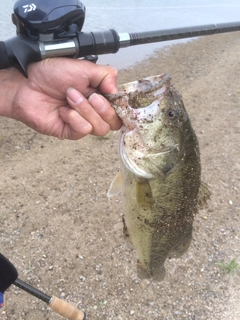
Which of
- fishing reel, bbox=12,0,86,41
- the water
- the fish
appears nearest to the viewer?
fishing reel, bbox=12,0,86,41

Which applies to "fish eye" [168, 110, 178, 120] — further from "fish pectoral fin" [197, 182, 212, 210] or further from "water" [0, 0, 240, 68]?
"water" [0, 0, 240, 68]

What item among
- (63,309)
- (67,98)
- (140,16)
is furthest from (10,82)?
(140,16)

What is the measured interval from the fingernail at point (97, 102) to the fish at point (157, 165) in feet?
0.21

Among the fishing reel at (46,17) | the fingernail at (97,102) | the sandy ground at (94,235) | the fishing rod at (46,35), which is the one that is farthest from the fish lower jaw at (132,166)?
the sandy ground at (94,235)

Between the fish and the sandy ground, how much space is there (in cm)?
135

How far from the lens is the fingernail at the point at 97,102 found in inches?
79.3

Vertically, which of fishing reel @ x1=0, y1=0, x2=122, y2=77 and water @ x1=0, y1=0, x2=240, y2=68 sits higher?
fishing reel @ x1=0, y1=0, x2=122, y2=77

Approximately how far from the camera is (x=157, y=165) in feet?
7.11

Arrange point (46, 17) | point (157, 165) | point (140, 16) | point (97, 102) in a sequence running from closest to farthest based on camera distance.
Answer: point (46, 17) → point (97, 102) → point (157, 165) → point (140, 16)

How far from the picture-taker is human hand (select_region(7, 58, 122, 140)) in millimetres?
2033

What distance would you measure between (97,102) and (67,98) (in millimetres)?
173

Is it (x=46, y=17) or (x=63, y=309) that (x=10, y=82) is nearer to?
(x=46, y=17)

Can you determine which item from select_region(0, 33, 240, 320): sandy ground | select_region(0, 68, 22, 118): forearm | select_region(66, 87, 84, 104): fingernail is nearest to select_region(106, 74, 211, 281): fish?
select_region(66, 87, 84, 104): fingernail

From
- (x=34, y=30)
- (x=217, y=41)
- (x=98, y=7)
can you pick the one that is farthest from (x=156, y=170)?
(x=98, y=7)
